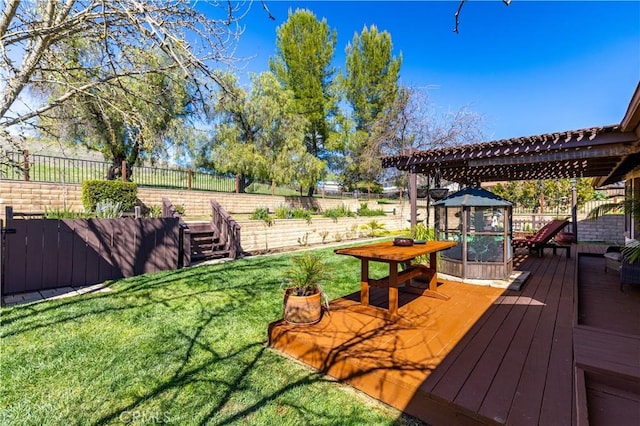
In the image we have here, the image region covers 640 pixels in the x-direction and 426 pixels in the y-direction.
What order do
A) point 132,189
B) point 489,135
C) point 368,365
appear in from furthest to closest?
1. point 489,135
2. point 132,189
3. point 368,365

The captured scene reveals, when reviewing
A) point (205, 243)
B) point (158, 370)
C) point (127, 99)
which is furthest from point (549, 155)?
point (205, 243)

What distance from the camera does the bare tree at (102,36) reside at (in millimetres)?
3000

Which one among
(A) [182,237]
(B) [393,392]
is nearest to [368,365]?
(B) [393,392]

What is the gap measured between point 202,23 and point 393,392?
413 cm

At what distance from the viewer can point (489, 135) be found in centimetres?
1577

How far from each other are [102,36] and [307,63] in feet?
61.2

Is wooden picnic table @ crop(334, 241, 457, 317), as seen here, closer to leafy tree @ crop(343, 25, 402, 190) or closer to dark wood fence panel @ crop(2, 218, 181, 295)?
dark wood fence panel @ crop(2, 218, 181, 295)

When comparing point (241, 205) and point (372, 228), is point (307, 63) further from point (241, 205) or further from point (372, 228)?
point (372, 228)

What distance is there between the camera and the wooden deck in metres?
1.95

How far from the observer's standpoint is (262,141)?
14.7m

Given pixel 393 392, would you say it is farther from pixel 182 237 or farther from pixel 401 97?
pixel 401 97

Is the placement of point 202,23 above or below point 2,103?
above

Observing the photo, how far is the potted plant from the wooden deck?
118mm

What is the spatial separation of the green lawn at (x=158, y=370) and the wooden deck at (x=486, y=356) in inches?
7.8
